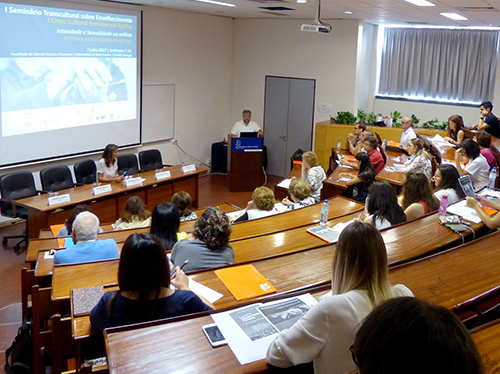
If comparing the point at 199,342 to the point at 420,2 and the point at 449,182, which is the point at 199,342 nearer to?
the point at 449,182

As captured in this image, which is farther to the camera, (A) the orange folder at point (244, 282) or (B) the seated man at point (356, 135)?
(B) the seated man at point (356, 135)

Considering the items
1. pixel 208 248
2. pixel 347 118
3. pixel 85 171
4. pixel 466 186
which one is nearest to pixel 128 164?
pixel 85 171

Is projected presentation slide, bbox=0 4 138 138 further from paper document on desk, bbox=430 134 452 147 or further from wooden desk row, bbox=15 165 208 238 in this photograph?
paper document on desk, bbox=430 134 452 147

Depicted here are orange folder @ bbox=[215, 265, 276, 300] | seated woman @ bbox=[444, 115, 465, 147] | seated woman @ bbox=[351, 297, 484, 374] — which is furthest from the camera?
seated woman @ bbox=[444, 115, 465, 147]

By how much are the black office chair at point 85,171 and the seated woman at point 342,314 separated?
19.7 feet

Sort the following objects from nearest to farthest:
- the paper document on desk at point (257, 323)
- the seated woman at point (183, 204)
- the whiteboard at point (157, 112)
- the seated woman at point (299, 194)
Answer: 1. the paper document on desk at point (257, 323)
2. the seated woman at point (183, 204)
3. the seated woman at point (299, 194)
4. the whiteboard at point (157, 112)

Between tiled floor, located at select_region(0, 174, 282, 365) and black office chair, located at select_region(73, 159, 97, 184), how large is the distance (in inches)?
42.1

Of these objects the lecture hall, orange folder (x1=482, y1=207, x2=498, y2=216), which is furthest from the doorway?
orange folder (x1=482, y1=207, x2=498, y2=216)

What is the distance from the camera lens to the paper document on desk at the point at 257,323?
192cm

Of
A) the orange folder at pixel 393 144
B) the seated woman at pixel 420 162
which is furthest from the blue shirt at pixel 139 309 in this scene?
the orange folder at pixel 393 144

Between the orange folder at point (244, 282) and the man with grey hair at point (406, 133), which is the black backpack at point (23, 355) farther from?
the man with grey hair at point (406, 133)

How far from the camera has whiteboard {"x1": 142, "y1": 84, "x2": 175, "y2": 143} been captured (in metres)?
9.16

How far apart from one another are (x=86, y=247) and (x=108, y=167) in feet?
13.4

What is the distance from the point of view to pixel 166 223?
376 cm
